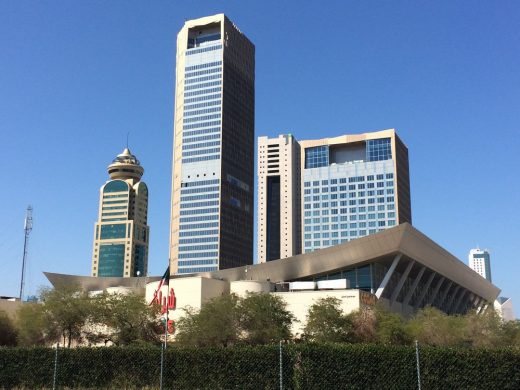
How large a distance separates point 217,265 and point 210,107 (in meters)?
49.9

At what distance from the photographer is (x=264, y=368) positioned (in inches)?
941

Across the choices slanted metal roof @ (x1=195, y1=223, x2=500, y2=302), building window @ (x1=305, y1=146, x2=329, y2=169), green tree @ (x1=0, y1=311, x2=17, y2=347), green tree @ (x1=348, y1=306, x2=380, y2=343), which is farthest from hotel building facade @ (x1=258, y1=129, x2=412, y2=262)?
green tree @ (x1=0, y1=311, x2=17, y2=347)

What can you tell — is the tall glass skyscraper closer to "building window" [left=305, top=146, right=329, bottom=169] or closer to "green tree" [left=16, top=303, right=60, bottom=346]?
"building window" [left=305, top=146, right=329, bottom=169]

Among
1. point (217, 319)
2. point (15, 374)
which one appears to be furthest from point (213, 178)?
point (15, 374)

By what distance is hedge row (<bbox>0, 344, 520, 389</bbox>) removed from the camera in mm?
21547

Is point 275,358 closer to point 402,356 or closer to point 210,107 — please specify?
point 402,356

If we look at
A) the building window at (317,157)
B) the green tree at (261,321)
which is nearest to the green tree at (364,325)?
the green tree at (261,321)

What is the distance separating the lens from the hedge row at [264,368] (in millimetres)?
21547

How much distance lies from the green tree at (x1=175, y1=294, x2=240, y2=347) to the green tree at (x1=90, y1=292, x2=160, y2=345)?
17.8 feet

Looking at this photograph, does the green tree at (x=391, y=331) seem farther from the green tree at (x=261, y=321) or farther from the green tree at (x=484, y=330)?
the green tree at (x=261, y=321)

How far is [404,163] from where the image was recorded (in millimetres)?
197375

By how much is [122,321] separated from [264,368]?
3052 centimetres

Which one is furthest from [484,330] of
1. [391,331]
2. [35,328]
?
[35,328]

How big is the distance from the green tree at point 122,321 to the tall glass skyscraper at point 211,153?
11723 centimetres
